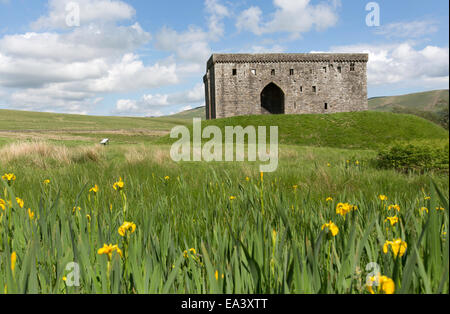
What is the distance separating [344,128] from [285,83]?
1456cm

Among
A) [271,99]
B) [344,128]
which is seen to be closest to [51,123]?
[271,99]

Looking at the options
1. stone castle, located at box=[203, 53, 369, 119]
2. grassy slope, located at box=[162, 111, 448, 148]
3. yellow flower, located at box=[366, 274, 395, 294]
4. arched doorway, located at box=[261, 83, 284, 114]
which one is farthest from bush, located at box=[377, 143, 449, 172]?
arched doorway, located at box=[261, 83, 284, 114]

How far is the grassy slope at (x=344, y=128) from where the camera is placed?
2727 centimetres

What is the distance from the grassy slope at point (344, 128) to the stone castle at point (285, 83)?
26.0 ft

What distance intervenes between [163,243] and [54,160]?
832cm

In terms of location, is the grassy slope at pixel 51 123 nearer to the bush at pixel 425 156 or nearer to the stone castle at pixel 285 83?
the stone castle at pixel 285 83

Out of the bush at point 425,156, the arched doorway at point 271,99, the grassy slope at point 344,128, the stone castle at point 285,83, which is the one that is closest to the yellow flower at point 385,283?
the bush at point 425,156

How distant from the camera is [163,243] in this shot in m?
1.63

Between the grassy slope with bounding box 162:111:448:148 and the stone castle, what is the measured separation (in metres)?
7.92

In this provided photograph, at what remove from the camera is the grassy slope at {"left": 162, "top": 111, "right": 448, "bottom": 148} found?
27.3 metres
